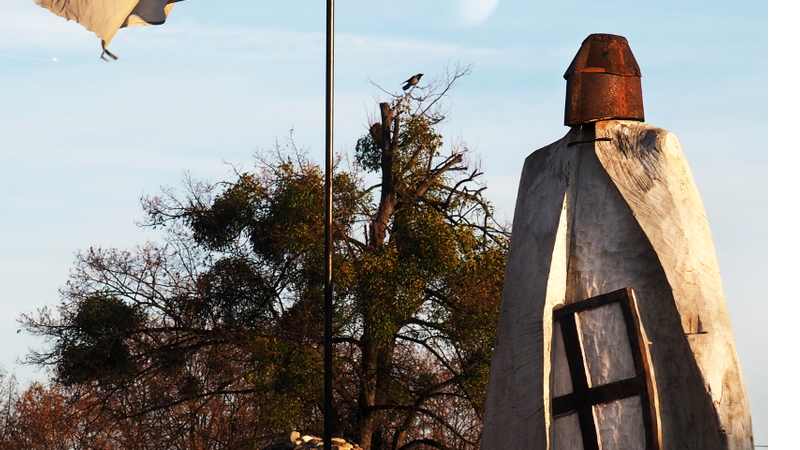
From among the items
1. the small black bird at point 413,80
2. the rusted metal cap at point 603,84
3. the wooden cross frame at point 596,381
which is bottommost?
the wooden cross frame at point 596,381

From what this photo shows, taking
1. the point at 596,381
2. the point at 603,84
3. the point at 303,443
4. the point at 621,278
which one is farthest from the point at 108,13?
the point at 596,381

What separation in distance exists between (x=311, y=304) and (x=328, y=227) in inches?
221

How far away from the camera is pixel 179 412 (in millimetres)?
16141

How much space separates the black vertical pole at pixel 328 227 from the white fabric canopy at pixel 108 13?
1.73 metres

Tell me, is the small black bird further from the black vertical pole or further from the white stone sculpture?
the white stone sculpture

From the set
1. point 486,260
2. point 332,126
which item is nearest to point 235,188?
point 486,260

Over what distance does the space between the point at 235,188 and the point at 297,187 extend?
4.76ft

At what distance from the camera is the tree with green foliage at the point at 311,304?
14.2 metres

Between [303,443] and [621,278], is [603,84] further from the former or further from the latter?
[303,443]

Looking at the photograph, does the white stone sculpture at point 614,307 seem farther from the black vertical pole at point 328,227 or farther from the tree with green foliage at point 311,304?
the tree with green foliage at point 311,304

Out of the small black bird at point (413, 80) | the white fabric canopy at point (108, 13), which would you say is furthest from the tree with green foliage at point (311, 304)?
the white fabric canopy at point (108, 13)

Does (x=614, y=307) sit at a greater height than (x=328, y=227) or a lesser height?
lesser

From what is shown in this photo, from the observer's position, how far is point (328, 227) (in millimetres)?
9062

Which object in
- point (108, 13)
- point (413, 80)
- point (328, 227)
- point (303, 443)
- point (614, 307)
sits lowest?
point (303, 443)
